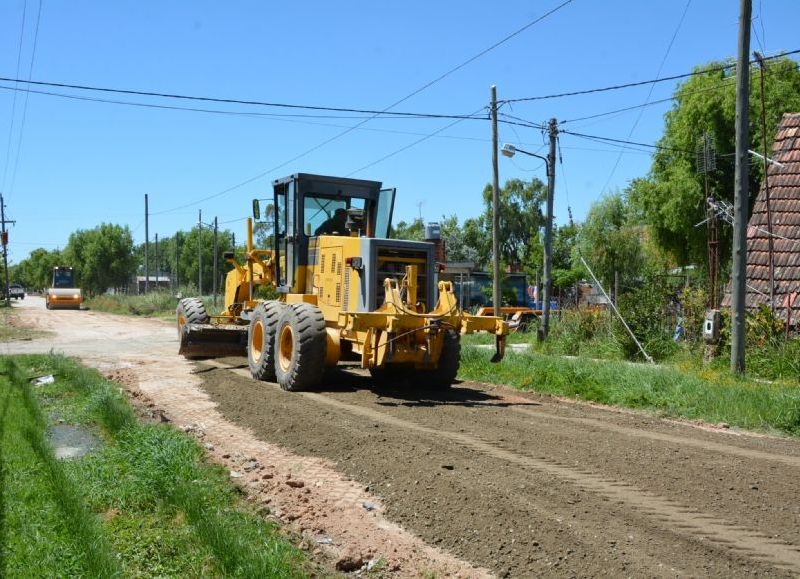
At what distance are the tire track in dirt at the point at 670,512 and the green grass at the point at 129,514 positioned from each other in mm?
2588

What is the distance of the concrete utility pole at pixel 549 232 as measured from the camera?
2024 centimetres

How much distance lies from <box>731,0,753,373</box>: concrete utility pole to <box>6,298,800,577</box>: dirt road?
9.55ft

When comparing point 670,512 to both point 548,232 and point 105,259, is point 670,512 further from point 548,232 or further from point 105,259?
point 105,259

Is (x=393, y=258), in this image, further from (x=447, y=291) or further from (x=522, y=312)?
(x=522, y=312)

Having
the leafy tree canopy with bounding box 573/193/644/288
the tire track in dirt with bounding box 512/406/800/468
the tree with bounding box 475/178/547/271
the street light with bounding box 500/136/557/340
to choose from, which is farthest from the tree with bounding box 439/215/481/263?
the tire track in dirt with bounding box 512/406/800/468

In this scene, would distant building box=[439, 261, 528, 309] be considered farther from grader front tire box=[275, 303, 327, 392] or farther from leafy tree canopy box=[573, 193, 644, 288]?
grader front tire box=[275, 303, 327, 392]

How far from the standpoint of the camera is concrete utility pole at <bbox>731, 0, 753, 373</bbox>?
12.8 m

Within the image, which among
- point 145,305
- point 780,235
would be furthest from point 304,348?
point 145,305

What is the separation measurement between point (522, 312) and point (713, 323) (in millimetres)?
15065

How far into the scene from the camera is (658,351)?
16609mm

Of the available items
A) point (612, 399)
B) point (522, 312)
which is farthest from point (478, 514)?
point (522, 312)

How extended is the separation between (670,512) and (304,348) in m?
7.06

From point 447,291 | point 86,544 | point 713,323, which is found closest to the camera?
point 86,544

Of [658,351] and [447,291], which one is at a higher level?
[447,291]
